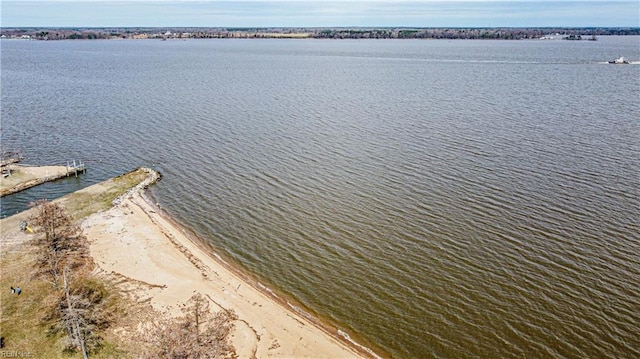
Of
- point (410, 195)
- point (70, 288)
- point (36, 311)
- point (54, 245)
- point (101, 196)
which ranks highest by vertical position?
point (54, 245)

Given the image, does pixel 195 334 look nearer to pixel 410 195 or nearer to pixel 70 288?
pixel 70 288

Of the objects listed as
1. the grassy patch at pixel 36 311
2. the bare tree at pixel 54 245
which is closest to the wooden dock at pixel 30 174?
the grassy patch at pixel 36 311

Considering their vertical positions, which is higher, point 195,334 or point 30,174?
point 195,334

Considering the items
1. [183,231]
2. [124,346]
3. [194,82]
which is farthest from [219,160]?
[194,82]

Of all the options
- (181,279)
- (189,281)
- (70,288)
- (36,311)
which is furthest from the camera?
(181,279)

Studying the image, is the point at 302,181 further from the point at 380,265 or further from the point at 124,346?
the point at 124,346

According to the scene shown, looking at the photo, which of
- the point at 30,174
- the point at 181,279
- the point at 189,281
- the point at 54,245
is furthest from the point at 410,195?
the point at 30,174
